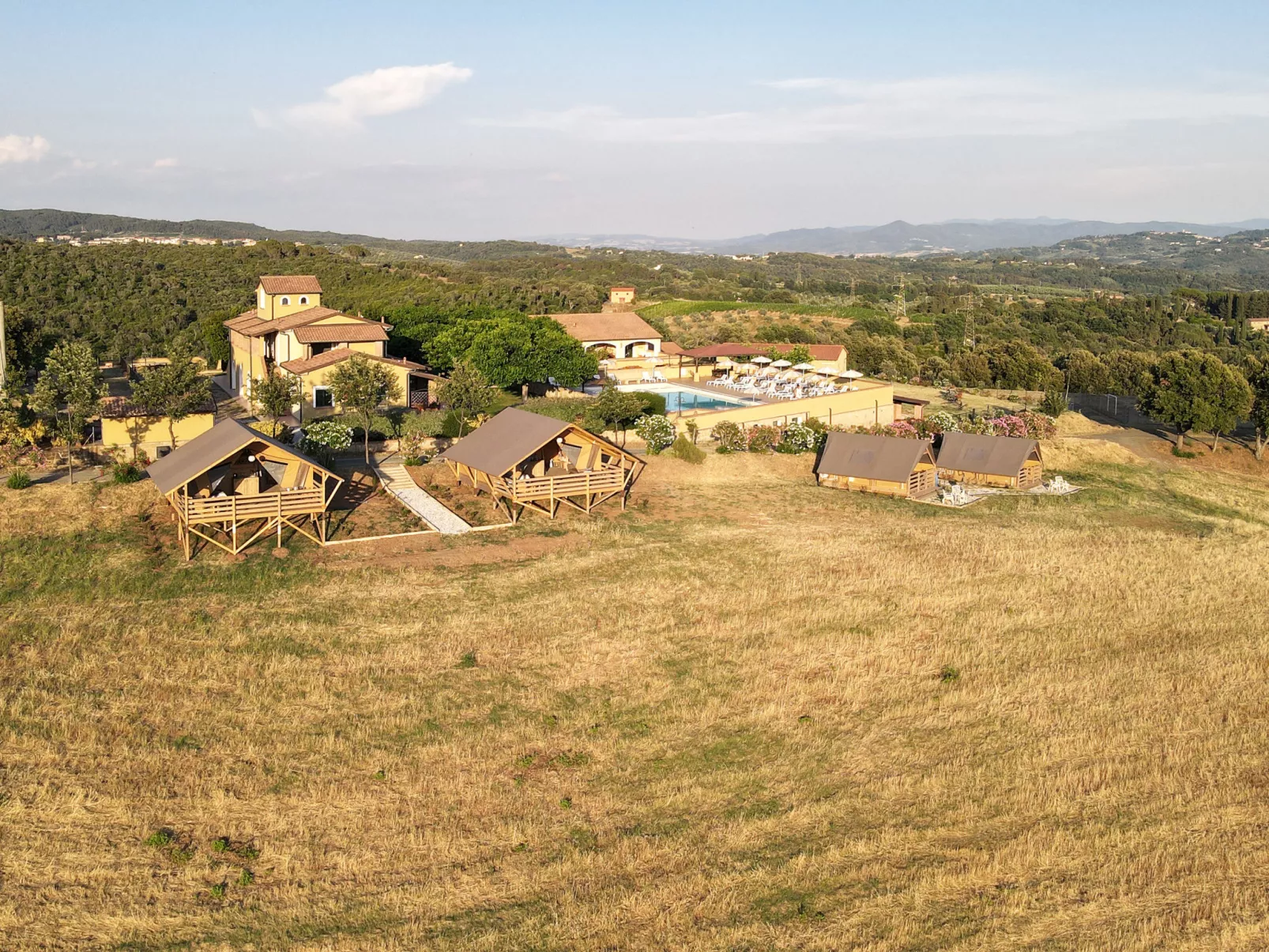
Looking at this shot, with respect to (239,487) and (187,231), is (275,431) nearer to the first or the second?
(239,487)

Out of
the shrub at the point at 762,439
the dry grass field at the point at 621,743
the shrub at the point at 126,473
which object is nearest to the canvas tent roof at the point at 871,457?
the shrub at the point at 762,439

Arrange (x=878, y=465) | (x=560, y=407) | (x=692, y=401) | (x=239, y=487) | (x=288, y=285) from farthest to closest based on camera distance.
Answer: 1. (x=692, y=401)
2. (x=288, y=285)
3. (x=560, y=407)
4. (x=878, y=465)
5. (x=239, y=487)

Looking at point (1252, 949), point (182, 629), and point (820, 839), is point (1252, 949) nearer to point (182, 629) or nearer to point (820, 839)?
point (820, 839)

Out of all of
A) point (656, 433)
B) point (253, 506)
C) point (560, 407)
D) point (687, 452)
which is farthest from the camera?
point (560, 407)

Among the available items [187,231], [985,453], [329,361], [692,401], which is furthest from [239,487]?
[187,231]

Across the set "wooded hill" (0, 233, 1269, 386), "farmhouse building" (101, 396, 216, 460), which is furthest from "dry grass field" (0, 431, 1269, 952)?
"wooded hill" (0, 233, 1269, 386)

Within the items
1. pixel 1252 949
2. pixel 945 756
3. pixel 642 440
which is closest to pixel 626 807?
pixel 945 756

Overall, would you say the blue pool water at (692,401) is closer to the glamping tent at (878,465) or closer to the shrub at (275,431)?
the glamping tent at (878,465)
